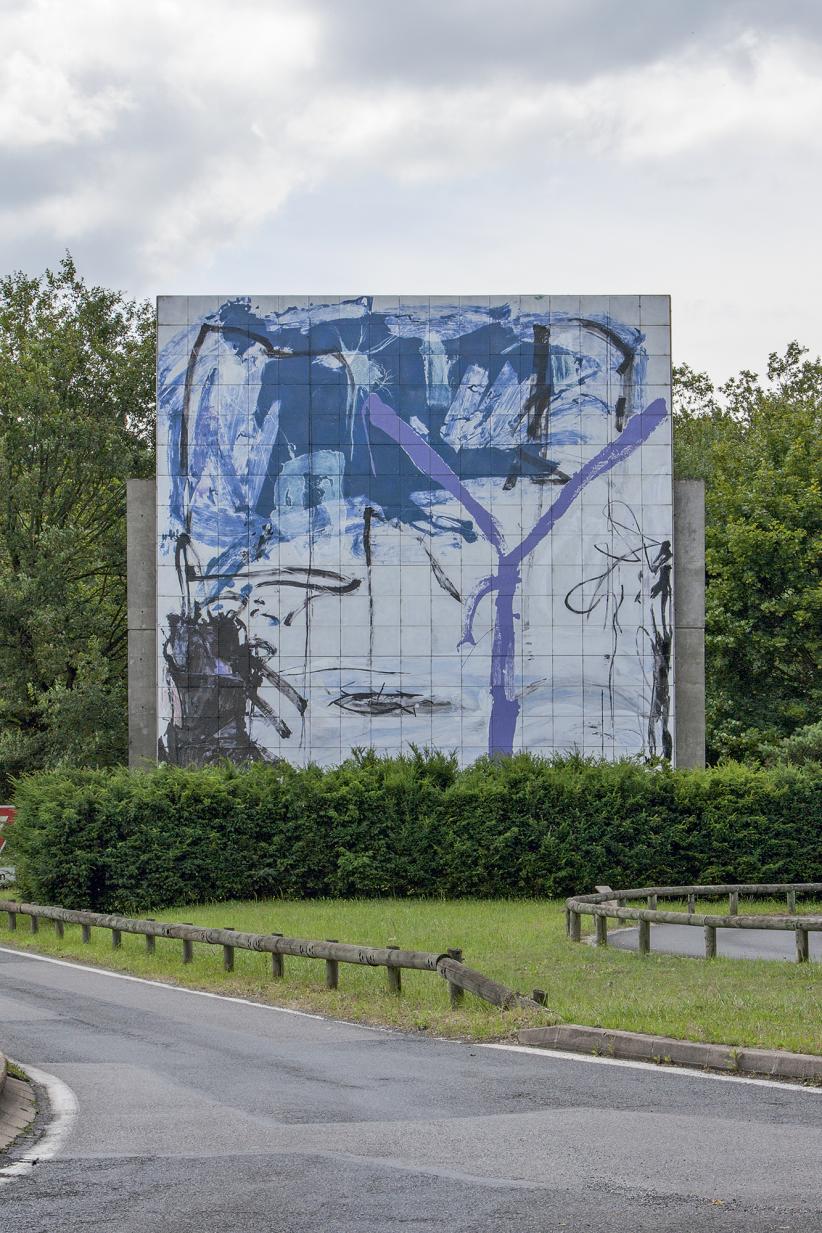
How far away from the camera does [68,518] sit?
57688mm

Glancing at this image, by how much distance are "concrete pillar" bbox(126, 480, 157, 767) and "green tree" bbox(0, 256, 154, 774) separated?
119 inches

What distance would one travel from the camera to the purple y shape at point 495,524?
4825 cm

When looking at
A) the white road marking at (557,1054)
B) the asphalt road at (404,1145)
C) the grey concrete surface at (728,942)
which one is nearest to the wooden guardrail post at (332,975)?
the white road marking at (557,1054)

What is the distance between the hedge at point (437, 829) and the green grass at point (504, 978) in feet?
14.5

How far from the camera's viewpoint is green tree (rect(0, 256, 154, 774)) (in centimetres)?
5359

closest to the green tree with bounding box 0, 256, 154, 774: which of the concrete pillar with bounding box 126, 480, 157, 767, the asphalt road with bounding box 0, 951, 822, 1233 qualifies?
the concrete pillar with bounding box 126, 480, 157, 767

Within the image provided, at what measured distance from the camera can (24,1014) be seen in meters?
17.0

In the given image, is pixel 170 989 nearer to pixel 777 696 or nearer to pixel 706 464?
pixel 777 696

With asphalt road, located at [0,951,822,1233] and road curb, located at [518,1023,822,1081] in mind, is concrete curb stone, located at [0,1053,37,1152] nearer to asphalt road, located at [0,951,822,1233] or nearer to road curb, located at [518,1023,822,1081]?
asphalt road, located at [0,951,822,1233]

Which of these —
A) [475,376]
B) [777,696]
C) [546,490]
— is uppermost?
[475,376]

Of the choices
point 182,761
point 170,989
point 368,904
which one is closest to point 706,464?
point 182,761

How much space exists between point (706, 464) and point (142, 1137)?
204ft

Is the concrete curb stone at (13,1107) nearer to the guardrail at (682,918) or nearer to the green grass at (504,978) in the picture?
the green grass at (504,978)

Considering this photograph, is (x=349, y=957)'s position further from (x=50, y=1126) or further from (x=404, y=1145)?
(x=404, y=1145)
